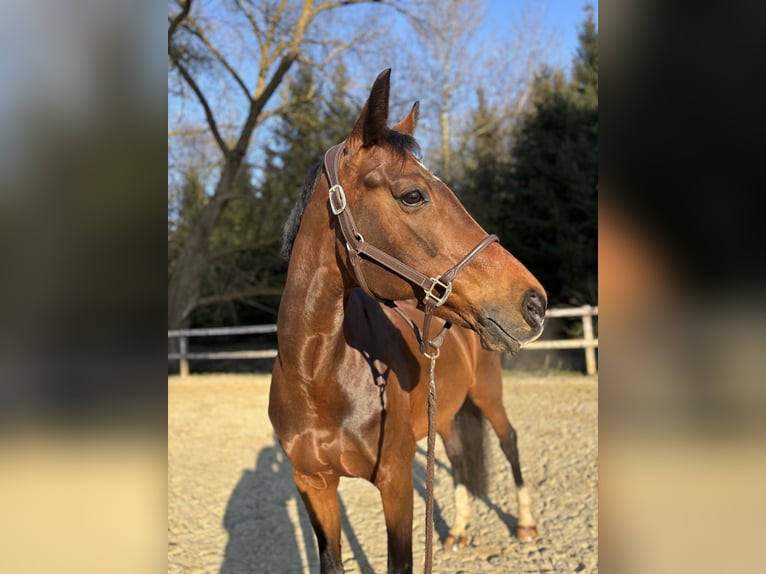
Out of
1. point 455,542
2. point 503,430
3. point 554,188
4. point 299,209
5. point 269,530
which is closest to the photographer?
point 299,209

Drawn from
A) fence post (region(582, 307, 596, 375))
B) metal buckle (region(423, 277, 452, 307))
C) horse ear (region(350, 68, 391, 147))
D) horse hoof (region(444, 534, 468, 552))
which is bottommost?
horse hoof (region(444, 534, 468, 552))

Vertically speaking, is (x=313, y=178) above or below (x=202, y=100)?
below

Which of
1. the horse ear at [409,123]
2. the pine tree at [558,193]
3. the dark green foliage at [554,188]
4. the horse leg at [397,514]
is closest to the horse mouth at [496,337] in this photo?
the horse leg at [397,514]

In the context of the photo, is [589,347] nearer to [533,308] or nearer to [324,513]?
[324,513]

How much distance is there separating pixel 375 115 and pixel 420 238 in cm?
45

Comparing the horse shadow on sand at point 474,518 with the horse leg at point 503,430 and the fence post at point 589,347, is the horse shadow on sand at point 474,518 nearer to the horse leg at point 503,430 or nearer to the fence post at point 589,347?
the horse leg at point 503,430

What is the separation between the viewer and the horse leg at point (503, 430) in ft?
12.9

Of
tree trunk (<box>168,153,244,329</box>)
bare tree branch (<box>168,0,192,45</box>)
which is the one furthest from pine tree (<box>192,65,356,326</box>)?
bare tree branch (<box>168,0,192,45</box>)

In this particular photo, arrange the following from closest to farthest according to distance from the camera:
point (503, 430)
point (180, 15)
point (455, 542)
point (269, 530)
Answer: point (455, 542) < point (503, 430) < point (269, 530) < point (180, 15)

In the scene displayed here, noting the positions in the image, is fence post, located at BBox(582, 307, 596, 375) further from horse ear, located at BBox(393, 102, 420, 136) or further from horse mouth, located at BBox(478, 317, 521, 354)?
horse mouth, located at BBox(478, 317, 521, 354)

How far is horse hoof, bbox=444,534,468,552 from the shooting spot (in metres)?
3.79

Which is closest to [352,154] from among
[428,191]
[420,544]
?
[428,191]

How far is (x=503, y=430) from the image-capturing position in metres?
4.13

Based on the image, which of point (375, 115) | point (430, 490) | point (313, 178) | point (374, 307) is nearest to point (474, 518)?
point (374, 307)
